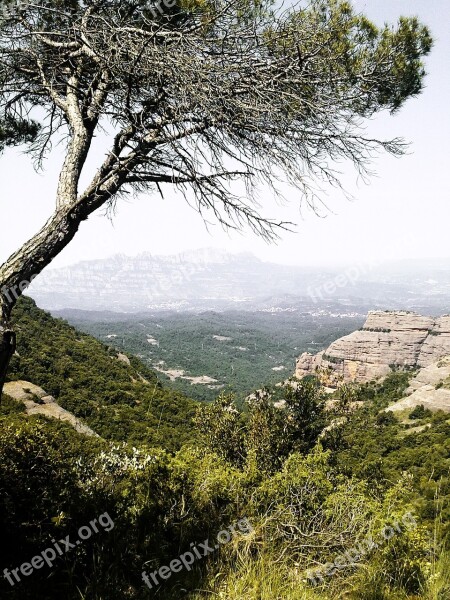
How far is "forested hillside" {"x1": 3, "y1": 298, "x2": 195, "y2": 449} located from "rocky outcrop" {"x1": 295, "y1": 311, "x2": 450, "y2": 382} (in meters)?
65.6

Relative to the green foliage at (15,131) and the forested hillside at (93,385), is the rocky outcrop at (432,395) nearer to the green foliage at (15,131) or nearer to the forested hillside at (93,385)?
the forested hillside at (93,385)

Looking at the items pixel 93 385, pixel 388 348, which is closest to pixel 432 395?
pixel 93 385

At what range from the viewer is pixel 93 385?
28281mm

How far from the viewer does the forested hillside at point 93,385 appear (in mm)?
19938

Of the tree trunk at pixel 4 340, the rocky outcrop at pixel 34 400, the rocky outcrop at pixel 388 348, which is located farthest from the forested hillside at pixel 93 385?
the rocky outcrop at pixel 388 348

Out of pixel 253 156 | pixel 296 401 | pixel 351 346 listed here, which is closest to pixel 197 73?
Result: pixel 253 156

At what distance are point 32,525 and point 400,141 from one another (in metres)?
4.40

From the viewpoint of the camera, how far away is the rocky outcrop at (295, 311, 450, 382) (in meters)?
91.8

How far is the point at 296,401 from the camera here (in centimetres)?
1262

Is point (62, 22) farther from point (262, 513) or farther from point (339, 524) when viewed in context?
point (339, 524)

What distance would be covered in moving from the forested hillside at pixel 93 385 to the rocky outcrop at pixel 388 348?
6556 centimetres

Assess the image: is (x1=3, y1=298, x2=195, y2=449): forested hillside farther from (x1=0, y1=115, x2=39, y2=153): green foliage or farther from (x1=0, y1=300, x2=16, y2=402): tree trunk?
(x1=0, y1=300, x2=16, y2=402): tree trunk

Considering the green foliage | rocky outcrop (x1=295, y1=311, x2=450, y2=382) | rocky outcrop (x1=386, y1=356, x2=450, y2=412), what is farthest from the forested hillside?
rocky outcrop (x1=295, y1=311, x2=450, y2=382)

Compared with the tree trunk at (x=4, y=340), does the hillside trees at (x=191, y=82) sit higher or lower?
higher
